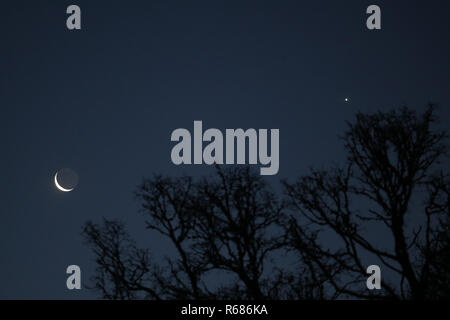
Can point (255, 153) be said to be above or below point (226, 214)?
above

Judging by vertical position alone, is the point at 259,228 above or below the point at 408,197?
below

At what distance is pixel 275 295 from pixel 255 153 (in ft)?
14.7

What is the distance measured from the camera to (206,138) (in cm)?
1355

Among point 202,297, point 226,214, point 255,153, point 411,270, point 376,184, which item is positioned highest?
point 255,153

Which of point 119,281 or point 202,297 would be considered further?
point 119,281

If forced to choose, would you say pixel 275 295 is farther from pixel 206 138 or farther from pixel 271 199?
pixel 206 138

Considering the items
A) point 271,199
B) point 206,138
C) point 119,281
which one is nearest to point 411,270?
point 271,199

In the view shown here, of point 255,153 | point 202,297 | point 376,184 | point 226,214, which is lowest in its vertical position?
point 202,297

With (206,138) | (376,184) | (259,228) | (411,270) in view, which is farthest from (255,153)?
(411,270)

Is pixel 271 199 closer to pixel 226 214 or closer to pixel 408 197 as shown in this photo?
pixel 226 214
